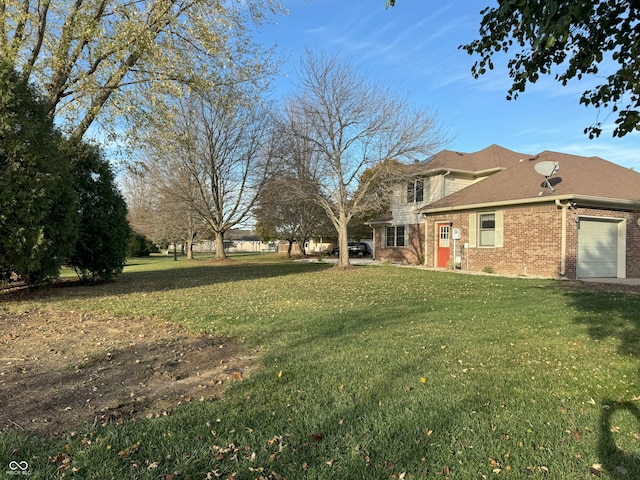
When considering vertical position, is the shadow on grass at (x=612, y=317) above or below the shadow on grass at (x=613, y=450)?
above

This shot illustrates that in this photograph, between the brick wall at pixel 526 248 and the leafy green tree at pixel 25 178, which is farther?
the brick wall at pixel 526 248

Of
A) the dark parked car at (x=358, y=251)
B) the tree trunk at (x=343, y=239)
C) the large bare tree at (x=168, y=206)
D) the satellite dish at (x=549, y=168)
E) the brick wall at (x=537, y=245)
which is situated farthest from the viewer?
the dark parked car at (x=358, y=251)

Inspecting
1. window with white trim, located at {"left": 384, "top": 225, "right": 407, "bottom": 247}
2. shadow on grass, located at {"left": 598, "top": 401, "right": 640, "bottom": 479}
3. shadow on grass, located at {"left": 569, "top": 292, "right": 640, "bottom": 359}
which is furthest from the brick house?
shadow on grass, located at {"left": 598, "top": 401, "right": 640, "bottom": 479}

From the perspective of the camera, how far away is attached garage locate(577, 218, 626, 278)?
1467 centimetres

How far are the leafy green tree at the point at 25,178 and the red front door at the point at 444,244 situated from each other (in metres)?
15.5

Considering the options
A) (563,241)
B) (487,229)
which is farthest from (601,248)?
(487,229)

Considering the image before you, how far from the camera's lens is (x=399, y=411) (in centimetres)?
341

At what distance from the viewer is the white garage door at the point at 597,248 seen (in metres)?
14.7

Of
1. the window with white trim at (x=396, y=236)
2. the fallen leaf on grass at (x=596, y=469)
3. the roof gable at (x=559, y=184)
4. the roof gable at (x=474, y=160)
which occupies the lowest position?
the fallen leaf on grass at (x=596, y=469)

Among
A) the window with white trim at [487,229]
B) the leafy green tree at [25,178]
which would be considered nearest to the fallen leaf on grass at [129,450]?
the leafy green tree at [25,178]

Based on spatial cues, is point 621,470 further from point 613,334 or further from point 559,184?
point 559,184

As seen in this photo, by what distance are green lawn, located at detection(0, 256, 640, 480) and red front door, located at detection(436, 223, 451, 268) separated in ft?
41.2

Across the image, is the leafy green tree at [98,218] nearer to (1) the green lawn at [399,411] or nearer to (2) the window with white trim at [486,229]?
(1) the green lawn at [399,411]

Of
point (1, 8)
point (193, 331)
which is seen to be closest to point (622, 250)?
point (193, 331)
